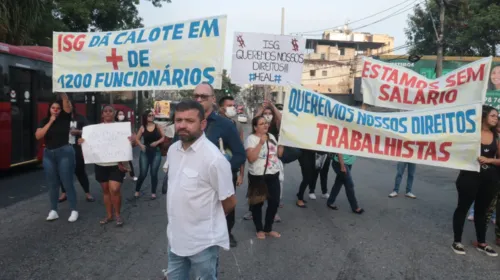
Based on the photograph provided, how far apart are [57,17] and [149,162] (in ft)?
47.6

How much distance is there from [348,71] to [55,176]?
44619 millimetres

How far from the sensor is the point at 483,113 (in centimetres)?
470

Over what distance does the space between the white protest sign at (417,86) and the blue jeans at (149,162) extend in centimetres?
372

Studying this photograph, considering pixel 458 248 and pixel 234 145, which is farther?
pixel 458 248

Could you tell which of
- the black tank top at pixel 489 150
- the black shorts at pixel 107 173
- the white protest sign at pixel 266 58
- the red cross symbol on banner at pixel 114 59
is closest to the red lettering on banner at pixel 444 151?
the black tank top at pixel 489 150

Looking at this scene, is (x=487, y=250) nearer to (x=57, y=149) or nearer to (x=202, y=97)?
(x=202, y=97)

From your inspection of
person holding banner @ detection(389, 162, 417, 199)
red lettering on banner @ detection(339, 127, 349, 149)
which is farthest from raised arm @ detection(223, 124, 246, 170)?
person holding banner @ detection(389, 162, 417, 199)

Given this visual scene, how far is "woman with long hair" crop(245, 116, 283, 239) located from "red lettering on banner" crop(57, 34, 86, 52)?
2.66 m

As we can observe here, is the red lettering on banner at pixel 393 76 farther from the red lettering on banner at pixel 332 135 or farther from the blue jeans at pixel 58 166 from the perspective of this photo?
the blue jeans at pixel 58 166

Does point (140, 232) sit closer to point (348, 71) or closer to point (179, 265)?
point (179, 265)

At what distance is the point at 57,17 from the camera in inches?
711

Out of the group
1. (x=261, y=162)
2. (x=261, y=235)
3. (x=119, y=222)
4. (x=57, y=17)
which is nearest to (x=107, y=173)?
(x=119, y=222)

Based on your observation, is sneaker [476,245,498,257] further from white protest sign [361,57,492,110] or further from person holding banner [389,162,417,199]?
person holding banner [389,162,417,199]

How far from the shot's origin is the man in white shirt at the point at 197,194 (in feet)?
7.71
